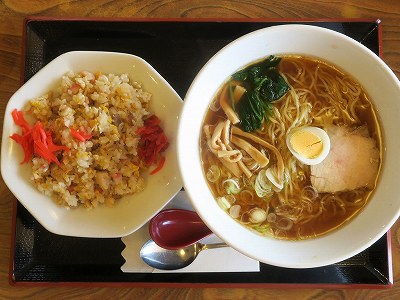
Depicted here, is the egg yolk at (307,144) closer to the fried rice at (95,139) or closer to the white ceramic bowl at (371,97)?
the white ceramic bowl at (371,97)

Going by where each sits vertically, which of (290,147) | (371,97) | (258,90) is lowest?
(290,147)

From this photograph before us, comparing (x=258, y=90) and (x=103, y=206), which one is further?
(x=103, y=206)

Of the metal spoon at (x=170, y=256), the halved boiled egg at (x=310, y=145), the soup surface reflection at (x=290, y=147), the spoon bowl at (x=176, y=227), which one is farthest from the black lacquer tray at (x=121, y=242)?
the halved boiled egg at (x=310, y=145)

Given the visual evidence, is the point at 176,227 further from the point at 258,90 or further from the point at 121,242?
the point at 258,90

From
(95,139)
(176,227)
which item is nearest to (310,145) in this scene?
(176,227)

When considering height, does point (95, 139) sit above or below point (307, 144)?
below

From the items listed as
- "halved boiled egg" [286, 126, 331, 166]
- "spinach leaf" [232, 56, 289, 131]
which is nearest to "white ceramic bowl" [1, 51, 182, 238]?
"spinach leaf" [232, 56, 289, 131]

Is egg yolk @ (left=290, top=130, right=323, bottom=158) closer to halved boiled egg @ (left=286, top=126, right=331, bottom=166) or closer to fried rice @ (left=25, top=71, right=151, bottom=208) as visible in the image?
halved boiled egg @ (left=286, top=126, right=331, bottom=166)
